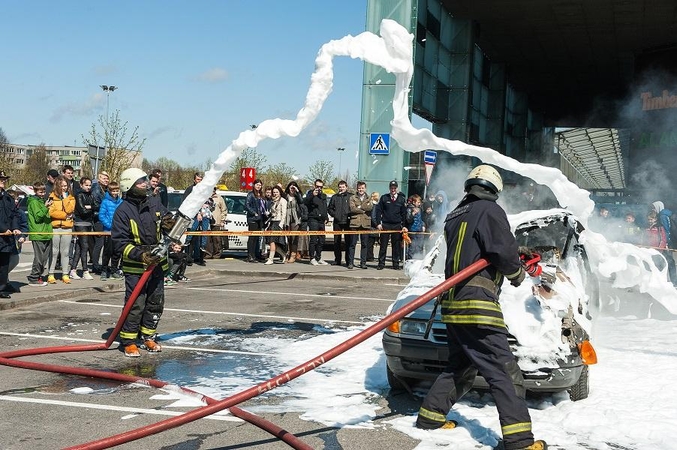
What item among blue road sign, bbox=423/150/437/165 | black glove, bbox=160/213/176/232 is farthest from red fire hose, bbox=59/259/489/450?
blue road sign, bbox=423/150/437/165

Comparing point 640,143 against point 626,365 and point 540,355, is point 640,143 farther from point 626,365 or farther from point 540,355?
point 540,355

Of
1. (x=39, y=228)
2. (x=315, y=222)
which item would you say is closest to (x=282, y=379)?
(x=39, y=228)

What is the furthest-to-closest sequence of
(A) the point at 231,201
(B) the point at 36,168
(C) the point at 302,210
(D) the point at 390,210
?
(B) the point at 36,168 < (A) the point at 231,201 < (C) the point at 302,210 < (D) the point at 390,210

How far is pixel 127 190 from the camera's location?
7.73 m

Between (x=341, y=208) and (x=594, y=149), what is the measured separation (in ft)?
108

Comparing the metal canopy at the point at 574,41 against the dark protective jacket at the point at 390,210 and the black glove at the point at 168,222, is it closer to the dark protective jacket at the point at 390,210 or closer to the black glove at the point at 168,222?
the dark protective jacket at the point at 390,210

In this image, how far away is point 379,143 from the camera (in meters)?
20.2

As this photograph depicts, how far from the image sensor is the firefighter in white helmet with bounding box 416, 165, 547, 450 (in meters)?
4.93

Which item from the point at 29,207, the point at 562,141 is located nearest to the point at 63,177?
the point at 29,207

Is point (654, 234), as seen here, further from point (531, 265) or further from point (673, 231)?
point (531, 265)

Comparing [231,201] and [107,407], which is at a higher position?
[231,201]

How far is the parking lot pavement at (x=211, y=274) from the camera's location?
1138 centimetres

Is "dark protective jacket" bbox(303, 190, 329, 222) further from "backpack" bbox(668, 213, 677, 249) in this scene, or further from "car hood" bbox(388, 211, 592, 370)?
"car hood" bbox(388, 211, 592, 370)

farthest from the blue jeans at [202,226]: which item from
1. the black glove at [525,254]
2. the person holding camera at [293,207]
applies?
the black glove at [525,254]
